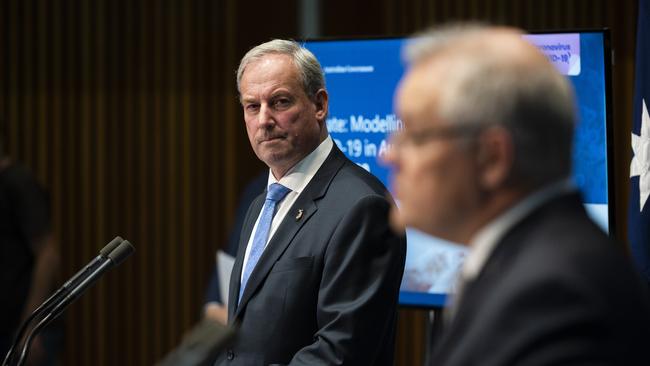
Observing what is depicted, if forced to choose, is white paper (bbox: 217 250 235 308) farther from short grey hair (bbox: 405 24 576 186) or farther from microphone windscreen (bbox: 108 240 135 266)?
short grey hair (bbox: 405 24 576 186)

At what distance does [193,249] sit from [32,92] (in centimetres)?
140

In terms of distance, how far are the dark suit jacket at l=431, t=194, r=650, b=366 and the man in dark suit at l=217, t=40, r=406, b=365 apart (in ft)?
3.75

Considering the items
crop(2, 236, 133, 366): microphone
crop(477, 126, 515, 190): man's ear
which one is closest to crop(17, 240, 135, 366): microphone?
crop(2, 236, 133, 366): microphone

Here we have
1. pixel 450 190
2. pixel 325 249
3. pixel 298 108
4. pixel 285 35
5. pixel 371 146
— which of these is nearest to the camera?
pixel 450 190

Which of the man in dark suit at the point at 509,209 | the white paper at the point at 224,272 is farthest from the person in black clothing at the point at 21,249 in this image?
the man in dark suit at the point at 509,209

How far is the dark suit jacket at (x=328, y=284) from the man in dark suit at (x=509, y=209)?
1099mm

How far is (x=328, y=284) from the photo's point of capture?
2.48m

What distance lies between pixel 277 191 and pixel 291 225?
0.50ft

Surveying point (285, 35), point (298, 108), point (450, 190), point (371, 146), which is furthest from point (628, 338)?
point (285, 35)

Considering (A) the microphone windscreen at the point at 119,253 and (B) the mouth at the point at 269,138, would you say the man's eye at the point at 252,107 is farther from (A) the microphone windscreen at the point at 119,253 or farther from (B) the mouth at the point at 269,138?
(A) the microphone windscreen at the point at 119,253

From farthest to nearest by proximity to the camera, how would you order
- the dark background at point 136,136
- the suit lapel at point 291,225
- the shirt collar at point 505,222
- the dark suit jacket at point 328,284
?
the dark background at point 136,136, the suit lapel at point 291,225, the dark suit jacket at point 328,284, the shirt collar at point 505,222

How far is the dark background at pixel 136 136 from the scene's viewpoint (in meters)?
6.12

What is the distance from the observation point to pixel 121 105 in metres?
6.22

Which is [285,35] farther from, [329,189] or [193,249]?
[329,189]
